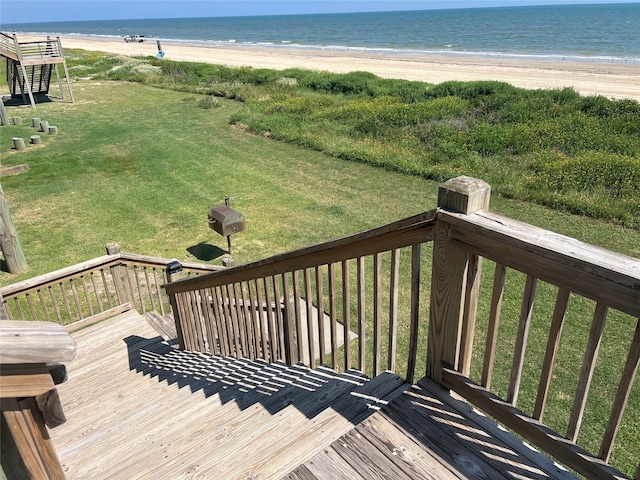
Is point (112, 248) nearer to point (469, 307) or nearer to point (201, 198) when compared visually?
point (469, 307)

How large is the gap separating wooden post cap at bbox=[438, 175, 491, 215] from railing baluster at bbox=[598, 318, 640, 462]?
725mm

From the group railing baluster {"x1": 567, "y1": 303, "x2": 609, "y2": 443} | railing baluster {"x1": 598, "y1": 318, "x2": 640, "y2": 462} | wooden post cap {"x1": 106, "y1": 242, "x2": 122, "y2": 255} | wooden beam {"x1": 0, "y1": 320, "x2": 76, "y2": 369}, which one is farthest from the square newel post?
wooden post cap {"x1": 106, "y1": 242, "x2": 122, "y2": 255}

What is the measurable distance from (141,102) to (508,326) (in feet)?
67.3

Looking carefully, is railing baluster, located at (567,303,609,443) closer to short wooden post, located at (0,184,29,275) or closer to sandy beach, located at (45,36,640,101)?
short wooden post, located at (0,184,29,275)

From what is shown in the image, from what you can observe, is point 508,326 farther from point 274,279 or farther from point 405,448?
point 405,448

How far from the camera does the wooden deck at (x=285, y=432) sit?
2102 mm

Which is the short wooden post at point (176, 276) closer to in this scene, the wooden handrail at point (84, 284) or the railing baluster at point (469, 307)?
the wooden handrail at point (84, 284)

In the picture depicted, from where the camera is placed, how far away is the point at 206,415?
129 inches

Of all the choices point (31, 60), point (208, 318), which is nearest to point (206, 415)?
point (208, 318)

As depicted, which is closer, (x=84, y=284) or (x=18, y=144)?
(x=84, y=284)

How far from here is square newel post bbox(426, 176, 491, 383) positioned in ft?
6.55

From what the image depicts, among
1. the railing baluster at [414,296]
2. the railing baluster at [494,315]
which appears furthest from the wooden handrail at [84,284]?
the railing baluster at [494,315]

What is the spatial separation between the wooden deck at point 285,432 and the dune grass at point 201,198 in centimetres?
272

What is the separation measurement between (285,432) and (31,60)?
24.4 meters
